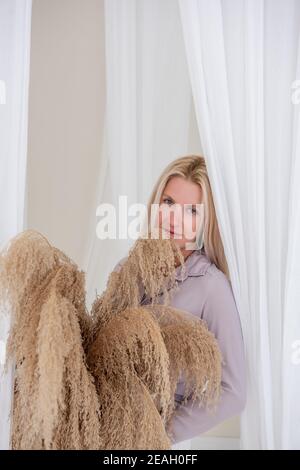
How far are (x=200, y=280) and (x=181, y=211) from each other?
0.20 meters

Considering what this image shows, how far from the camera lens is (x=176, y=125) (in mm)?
1738

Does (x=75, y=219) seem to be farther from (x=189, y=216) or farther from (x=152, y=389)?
(x=152, y=389)

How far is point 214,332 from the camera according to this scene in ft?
5.06

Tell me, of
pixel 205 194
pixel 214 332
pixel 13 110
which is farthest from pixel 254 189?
pixel 13 110

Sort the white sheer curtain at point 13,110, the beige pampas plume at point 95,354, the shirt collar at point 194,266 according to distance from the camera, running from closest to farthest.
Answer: the beige pampas plume at point 95,354, the white sheer curtain at point 13,110, the shirt collar at point 194,266

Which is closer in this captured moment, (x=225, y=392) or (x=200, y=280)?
(x=225, y=392)

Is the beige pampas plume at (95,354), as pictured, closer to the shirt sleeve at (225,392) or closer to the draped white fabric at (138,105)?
the shirt sleeve at (225,392)

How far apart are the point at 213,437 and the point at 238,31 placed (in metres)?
1.19

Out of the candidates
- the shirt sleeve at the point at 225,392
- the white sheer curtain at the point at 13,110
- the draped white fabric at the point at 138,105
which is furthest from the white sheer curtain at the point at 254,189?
the white sheer curtain at the point at 13,110

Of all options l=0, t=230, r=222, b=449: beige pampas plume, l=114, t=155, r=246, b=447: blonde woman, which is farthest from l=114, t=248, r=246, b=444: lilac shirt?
l=0, t=230, r=222, b=449: beige pampas plume

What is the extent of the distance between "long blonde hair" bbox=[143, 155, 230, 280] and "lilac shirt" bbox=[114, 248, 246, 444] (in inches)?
1.5

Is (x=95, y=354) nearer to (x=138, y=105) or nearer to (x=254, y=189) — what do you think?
(x=254, y=189)

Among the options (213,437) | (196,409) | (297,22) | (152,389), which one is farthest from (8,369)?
(297,22)

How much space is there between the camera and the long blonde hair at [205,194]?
1.62m
